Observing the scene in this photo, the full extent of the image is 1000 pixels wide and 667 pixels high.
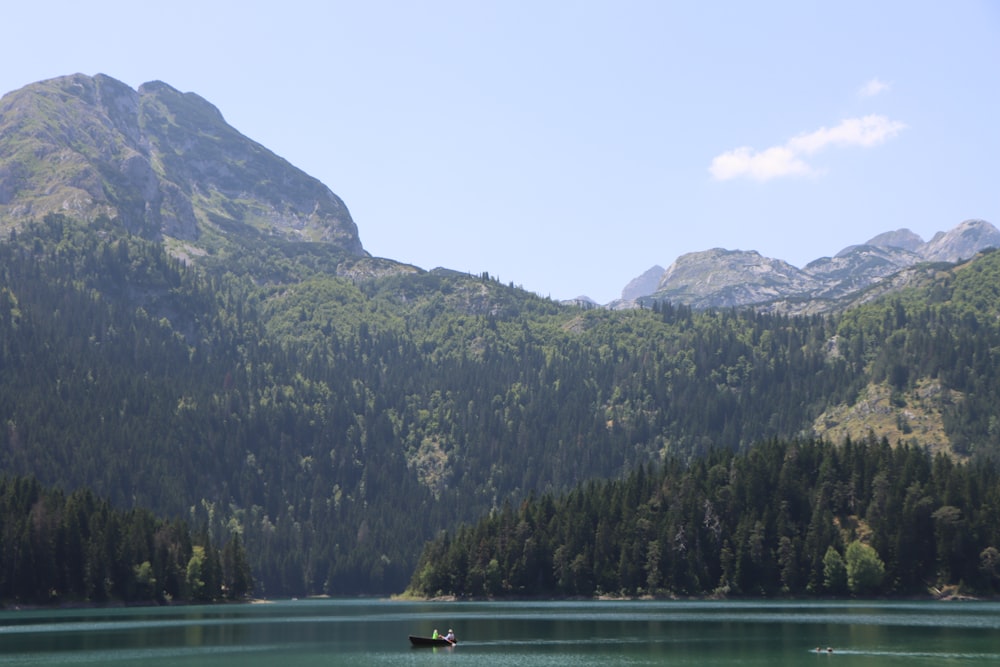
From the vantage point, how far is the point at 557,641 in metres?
152

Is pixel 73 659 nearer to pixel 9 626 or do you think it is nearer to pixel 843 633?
pixel 9 626

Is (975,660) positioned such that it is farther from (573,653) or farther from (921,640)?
(573,653)

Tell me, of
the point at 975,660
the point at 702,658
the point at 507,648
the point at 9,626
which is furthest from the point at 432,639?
the point at 9,626

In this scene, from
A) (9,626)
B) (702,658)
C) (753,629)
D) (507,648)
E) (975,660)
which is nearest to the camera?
(975,660)

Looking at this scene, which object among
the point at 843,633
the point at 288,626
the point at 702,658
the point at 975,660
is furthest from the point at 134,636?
the point at 975,660

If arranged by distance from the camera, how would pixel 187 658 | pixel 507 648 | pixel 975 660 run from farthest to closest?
1. pixel 507 648
2. pixel 187 658
3. pixel 975 660

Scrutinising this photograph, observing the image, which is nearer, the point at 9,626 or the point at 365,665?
the point at 365,665

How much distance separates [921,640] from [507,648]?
48151 millimetres

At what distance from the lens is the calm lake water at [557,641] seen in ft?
422

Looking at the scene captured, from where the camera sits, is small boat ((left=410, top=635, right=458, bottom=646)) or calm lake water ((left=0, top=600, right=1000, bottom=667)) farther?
small boat ((left=410, top=635, right=458, bottom=646))

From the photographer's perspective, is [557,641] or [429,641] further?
[557,641]

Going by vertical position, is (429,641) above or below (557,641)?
below

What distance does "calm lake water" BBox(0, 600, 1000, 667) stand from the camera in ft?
422

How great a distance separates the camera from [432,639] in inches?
5999
